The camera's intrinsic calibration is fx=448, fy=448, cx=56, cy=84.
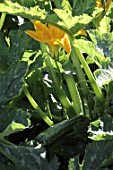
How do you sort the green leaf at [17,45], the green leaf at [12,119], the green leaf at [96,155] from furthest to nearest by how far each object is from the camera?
the green leaf at [17,45] < the green leaf at [96,155] < the green leaf at [12,119]

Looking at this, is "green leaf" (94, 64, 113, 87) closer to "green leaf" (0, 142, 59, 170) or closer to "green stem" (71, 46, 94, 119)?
"green stem" (71, 46, 94, 119)

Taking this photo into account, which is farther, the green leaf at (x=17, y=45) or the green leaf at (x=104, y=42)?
the green leaf at (x=17, y=45)

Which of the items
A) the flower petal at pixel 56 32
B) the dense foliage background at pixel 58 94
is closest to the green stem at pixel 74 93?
the dense foliage background at pixel 58 94

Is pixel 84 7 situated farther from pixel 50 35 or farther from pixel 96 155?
pixel 96 155

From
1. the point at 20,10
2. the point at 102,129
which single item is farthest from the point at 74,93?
the point at 20,10

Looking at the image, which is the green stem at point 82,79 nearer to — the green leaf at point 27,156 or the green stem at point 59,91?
the green stem at point 59,91

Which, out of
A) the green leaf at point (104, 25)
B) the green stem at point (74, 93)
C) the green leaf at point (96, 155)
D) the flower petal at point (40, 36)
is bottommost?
the green leaf at point (96, 155)
